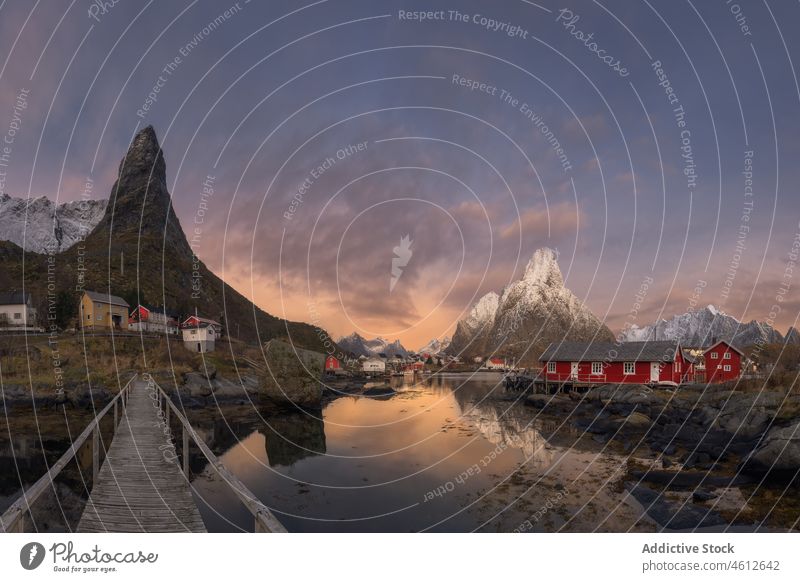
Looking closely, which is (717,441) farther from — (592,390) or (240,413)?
(240,413)

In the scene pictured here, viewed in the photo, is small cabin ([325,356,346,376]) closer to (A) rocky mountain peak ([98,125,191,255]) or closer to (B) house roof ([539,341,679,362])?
(B) house roof ([539,341,679,362])

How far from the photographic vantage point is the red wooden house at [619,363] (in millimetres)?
54625

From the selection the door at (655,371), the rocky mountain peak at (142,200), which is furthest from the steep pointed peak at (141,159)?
the door at (655,371)

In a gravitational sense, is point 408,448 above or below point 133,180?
below

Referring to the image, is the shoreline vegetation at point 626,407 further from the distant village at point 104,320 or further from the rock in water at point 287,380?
the distant village at point 104,320

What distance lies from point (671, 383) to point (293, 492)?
5098 centimetres

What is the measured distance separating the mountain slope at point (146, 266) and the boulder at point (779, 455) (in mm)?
87666

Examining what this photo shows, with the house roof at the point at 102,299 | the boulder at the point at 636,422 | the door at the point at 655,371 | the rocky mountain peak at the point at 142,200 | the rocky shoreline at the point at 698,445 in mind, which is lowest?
the boulder at the point at 636,422

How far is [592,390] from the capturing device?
56.0 m

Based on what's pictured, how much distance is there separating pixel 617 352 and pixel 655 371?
4.84 metres

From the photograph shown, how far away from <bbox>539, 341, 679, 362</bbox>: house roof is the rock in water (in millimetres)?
36347

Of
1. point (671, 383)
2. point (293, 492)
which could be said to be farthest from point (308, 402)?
point (671, 383)

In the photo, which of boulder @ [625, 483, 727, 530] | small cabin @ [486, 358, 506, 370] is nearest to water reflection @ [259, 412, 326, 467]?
boulder @ [625, 483, 727, 530]

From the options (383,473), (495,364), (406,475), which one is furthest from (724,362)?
(495,364)
